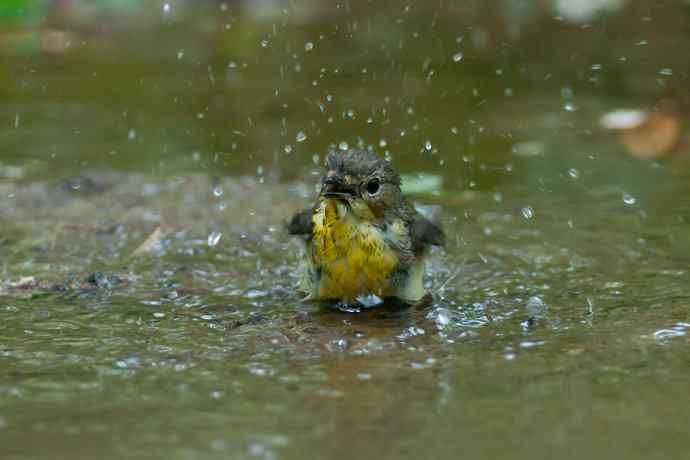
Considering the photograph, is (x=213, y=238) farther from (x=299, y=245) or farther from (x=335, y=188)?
(x=335, y=188)

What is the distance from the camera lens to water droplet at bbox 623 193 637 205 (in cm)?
661

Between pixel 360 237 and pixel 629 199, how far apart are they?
2.50 metres

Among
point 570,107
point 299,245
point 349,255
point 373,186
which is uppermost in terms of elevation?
point 570,107

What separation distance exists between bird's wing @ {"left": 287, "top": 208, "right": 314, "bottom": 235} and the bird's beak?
40 centimetres

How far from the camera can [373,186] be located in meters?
4.79

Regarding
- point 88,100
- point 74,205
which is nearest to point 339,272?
point 74,205

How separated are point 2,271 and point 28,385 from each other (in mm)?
1824

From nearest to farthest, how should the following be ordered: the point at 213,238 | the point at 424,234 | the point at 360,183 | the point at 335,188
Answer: the point at 335,188, the point at 360,183, the point at 424,234, the point at 213,238

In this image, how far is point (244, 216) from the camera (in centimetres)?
659

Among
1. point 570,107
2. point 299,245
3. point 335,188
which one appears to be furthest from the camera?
point 570,107

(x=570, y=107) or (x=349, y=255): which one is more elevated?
(x=570, y=107)

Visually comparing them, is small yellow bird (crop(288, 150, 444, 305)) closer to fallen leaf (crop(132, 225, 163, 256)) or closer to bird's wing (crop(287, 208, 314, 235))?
bird's wing (crop(287, 208, 314, 235))

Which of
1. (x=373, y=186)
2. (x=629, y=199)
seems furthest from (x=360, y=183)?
(x=629, y=199)

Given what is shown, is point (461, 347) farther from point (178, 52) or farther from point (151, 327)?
point (178, 52)
